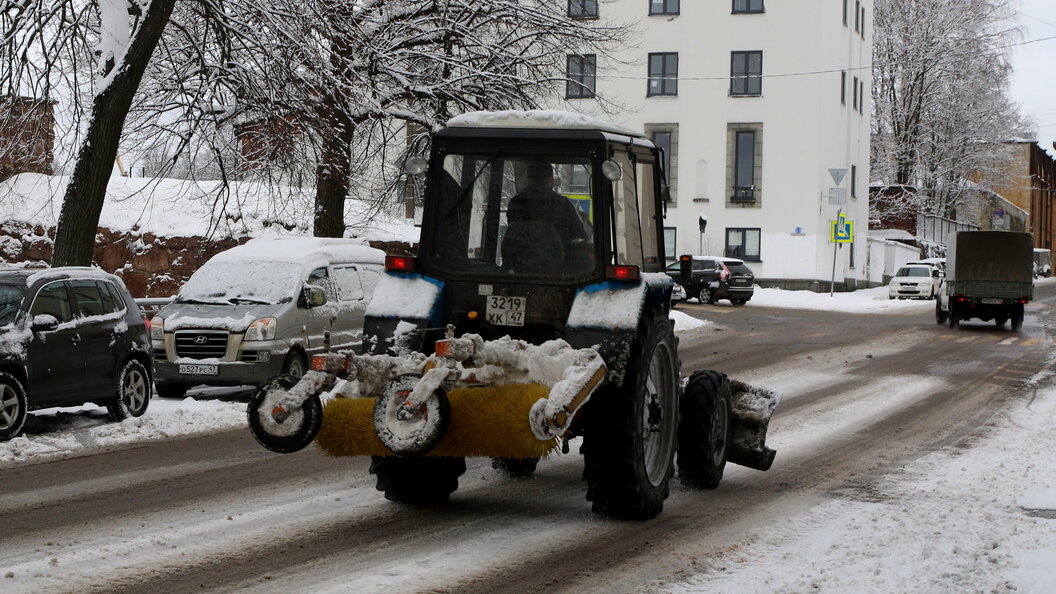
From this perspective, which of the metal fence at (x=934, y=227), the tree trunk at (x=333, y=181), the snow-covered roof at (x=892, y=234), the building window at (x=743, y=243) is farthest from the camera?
the metal fence at (x=934, y=227)

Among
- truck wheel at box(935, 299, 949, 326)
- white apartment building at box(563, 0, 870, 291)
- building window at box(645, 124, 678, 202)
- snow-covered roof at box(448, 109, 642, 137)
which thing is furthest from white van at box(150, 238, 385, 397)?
building window at box(645, 124, 678, 202)

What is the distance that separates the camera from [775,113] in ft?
189

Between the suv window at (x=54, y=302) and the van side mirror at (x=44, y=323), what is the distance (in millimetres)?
140

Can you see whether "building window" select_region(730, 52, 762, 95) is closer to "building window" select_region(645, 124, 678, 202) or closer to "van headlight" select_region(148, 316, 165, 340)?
"building window" select_region(645, 124, 678, 202)

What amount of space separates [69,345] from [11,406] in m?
1.18

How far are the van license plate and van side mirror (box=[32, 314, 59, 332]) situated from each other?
10.0 feet

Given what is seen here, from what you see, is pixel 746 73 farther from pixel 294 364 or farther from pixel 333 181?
pixel 294 364

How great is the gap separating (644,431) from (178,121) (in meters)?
16.3

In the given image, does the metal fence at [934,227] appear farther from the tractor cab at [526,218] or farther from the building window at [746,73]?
the tractor cab at [526,218]

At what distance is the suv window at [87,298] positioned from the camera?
14.0 m

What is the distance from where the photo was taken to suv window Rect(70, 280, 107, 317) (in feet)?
46.0

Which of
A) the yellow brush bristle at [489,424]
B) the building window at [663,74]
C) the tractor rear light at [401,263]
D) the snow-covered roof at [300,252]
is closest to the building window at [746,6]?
the building window at [663,74]

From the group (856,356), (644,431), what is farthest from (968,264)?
(644,431)

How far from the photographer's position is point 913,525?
8320 millimetres
